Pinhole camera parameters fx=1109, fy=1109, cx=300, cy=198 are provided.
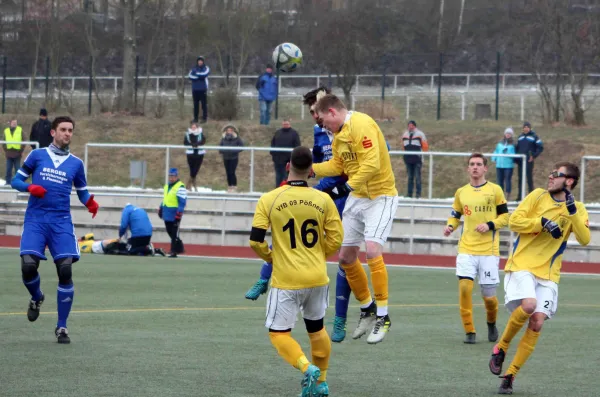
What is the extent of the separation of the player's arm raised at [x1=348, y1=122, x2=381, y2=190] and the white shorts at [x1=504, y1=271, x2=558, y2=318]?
157cm

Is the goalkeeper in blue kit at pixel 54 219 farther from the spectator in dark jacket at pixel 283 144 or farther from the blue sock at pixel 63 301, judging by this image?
the spectator in dark jacket at pixel 283 144

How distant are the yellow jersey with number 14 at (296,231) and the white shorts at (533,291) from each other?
75.4 inches

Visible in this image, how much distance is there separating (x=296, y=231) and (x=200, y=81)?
2713 cm

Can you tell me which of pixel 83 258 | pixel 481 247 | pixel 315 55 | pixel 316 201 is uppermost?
pixel 315 55

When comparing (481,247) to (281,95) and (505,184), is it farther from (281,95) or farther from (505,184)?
(281,95)

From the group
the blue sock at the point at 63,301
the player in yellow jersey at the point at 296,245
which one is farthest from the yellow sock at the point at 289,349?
the blue sock at the point at 63,301

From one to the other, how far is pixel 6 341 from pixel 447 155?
15.0 meters

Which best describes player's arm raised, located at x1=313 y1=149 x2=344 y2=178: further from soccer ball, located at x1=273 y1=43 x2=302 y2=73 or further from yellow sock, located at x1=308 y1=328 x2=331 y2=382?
soccer ball, located at x1=273 y1=43 x2=302 y2=73

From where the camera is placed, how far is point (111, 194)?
2688cm

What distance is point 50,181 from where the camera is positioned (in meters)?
11.2

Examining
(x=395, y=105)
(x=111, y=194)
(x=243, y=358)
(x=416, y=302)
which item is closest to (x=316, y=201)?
(x=243, y=358)

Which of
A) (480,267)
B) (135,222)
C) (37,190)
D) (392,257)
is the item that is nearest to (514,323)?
(480,267)

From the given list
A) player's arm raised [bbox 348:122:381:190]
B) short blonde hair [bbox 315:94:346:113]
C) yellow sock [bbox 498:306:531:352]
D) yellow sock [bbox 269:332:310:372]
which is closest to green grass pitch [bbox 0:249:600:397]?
yellow sock [bbox 498:306:531:352]

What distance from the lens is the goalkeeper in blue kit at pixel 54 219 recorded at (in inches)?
440
